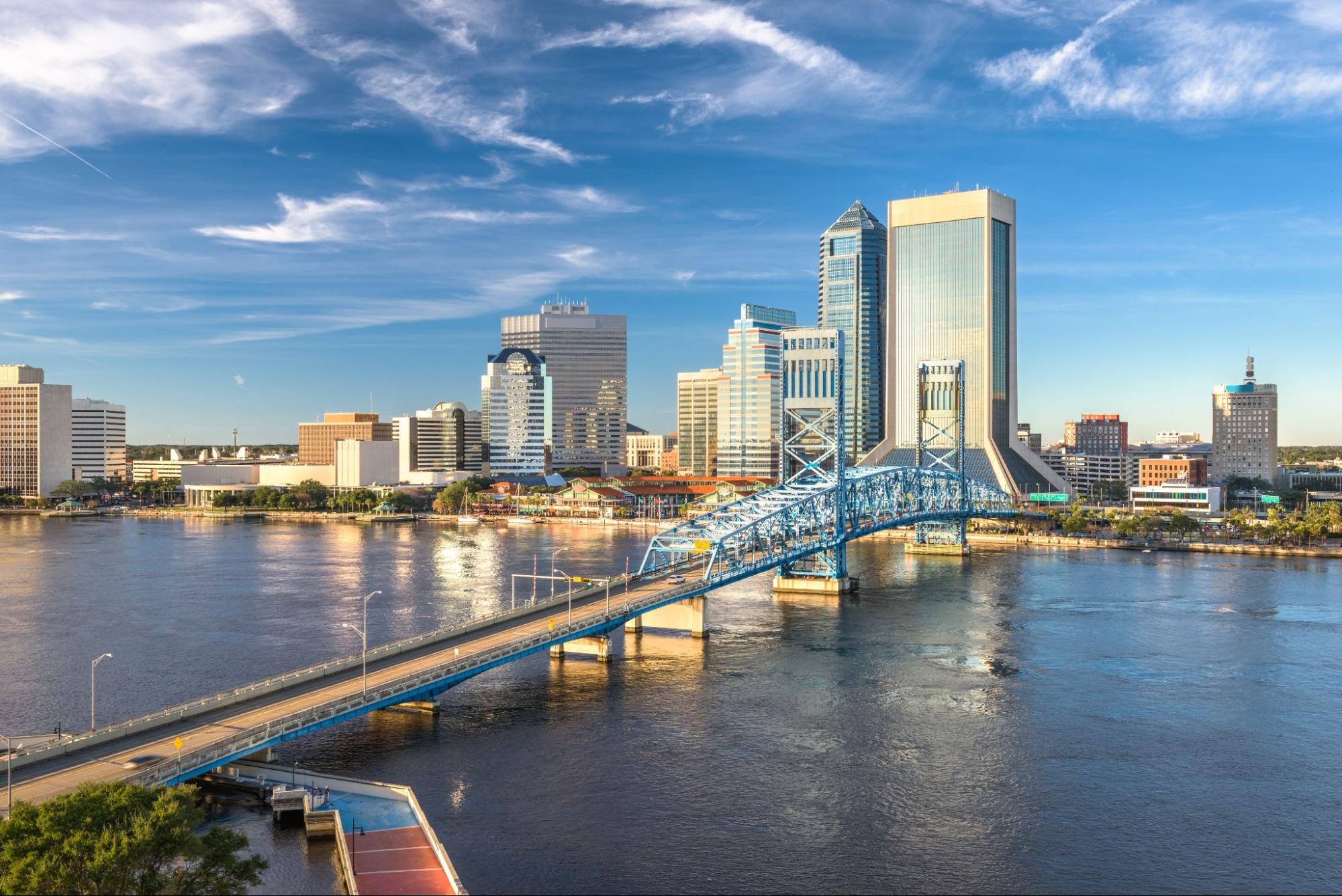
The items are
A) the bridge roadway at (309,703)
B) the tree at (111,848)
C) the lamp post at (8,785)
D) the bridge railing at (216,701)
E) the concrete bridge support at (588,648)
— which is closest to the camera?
the tree at (111,848)

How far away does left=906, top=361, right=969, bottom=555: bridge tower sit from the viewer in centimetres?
14075

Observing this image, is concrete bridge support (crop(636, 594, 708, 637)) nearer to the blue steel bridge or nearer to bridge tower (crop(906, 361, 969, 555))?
the blue steel bridge

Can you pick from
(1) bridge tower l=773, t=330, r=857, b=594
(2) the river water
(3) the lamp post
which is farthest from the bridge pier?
(3) the lamp post

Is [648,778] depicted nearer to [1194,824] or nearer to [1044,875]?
[1044,875]

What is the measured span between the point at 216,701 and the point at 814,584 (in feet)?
201

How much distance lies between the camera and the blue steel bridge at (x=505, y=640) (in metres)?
39.9

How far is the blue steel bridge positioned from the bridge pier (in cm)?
52

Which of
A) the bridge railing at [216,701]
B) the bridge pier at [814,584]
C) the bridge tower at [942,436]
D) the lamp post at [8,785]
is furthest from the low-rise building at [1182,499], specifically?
the lamp post at [8,785]

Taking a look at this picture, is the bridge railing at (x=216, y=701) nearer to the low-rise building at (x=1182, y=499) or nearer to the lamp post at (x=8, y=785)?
the lamp post at (x=8, y=785)

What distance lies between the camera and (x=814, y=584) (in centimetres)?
9838

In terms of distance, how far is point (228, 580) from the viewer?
107 metres

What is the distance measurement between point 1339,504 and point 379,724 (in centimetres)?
19269

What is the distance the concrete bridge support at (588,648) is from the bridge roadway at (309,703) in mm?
1164

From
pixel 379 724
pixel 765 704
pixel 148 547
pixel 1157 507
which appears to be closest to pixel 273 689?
pixel 379 724
